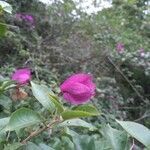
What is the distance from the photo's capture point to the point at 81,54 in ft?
14.5

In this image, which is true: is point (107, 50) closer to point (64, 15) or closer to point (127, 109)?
point (64, 15)

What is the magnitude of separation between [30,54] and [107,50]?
1328 mm

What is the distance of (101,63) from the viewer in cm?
465

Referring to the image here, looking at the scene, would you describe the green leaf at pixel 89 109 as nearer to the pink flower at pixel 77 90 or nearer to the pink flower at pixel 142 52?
the pink flower at pixel 77 90

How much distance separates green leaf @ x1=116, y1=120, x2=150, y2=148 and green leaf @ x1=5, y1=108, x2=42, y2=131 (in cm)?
16

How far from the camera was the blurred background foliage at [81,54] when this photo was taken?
153 inches

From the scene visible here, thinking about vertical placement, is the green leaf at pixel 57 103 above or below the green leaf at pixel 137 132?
above

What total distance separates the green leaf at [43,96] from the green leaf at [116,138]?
0.11m

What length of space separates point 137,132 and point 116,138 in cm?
6

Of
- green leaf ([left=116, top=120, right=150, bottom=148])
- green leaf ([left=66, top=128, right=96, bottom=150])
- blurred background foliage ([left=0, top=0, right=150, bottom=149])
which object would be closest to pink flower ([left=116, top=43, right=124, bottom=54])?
blurred background foliage ([left=0, top=0, right=150, bottom=149])

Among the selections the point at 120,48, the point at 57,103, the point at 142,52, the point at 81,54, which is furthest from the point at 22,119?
the point at 142,52

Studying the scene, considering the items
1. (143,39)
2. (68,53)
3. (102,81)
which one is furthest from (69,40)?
(143,39)

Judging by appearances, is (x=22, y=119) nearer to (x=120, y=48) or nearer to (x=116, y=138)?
(x=116, y=138)

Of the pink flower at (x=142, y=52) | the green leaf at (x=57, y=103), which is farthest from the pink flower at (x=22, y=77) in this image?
the pink flower at (x=142, y=52)
